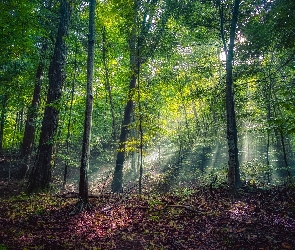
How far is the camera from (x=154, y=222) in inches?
316

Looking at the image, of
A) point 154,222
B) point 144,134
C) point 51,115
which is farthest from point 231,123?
point 51,115

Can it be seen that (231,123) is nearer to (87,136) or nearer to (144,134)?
(144,134)

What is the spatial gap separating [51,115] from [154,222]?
7.89m

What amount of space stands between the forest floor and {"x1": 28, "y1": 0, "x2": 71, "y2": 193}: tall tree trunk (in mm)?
1449

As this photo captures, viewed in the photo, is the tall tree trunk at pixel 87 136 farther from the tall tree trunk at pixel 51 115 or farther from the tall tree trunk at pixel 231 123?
the tall tree trunk at pixel 231 123

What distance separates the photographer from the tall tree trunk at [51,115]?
12.2 metres

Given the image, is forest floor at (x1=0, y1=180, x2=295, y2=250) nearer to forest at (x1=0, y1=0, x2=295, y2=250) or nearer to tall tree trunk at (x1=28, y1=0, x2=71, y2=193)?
forest at (x1=0, y1=0, x2=295, y2=250)

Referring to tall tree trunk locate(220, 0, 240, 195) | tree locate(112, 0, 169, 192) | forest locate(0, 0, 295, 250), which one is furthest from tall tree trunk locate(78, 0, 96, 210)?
tall tree trunk locate(220, 0, 240, 195)

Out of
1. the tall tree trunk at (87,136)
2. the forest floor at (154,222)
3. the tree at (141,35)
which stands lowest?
the forest floor at (154,222)

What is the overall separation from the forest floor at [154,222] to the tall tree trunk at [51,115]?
4.76 feet

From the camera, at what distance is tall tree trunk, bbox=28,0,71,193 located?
12.2 metres

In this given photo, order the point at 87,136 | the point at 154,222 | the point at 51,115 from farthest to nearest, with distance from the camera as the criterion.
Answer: the point at 51,115 → the point at 87,136 → the point at 154,222

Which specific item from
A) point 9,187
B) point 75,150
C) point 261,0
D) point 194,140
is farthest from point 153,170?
point 261,0

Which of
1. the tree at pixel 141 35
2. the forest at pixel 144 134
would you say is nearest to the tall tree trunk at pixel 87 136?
the forest at pixel 144 134
